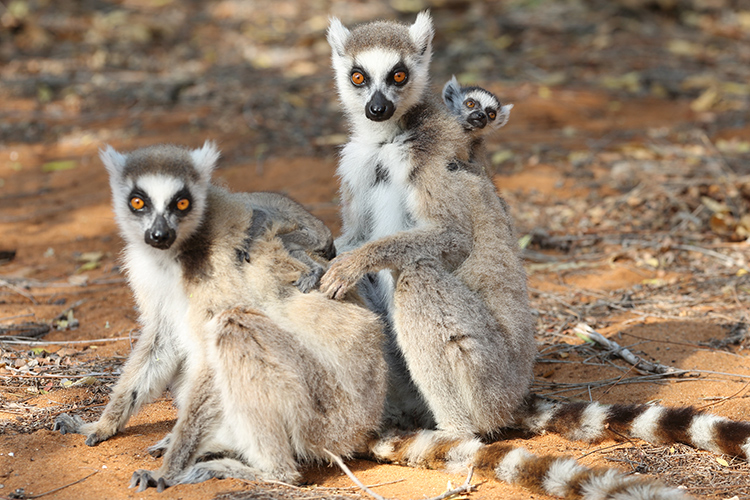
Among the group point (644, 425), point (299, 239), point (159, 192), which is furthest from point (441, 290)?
point (159, 192)

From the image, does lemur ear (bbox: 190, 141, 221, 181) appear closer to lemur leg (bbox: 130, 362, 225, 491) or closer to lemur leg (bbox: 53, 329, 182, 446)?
lemur leg (bbox: 53, 329, 182, 446)

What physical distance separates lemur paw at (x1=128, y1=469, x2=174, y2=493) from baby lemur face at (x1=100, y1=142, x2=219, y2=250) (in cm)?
119

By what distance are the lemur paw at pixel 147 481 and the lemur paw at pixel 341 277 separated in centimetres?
134

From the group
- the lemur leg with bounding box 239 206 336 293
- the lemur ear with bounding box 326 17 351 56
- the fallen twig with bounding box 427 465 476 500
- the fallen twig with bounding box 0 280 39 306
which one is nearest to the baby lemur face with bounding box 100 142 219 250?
the lemur leg with bounding box 239 206 336 293

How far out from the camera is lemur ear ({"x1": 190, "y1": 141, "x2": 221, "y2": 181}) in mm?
4199

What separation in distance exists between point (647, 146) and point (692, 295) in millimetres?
4468

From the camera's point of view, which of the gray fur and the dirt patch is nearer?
the gray fur

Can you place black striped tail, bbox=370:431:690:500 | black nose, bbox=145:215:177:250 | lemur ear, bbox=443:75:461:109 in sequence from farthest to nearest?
lemur ear, bbox=443:75:461:109 < black nose, bbox=145:215:177:250 < black striped tail, bbox=370:431:690:500

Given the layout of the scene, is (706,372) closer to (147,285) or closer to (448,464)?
(448,464)

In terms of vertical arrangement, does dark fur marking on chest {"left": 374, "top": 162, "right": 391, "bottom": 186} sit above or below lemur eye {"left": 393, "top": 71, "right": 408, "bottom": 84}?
below

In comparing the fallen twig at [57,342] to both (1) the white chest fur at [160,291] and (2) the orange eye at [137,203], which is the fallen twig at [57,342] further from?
(2) the orange eye at [137,203]

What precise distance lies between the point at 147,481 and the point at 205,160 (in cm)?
179

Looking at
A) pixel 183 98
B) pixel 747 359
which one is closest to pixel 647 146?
pixel 747 359

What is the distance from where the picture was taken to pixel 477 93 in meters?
5.80
